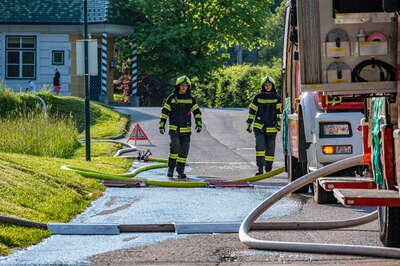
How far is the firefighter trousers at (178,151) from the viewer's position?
19.6 m

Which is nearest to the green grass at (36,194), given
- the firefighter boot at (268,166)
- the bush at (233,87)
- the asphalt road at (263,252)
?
the asphalt road at (263,252)

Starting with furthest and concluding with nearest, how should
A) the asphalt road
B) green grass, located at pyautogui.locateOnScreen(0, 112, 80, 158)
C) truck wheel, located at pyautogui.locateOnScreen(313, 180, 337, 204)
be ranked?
green grass, located at pyautogui.locateOnScreen(0, 112, 80, 158) → truck wheel, located at pyautogui.locateOnScreen(313, 180, 337, 204) → the asphalt road

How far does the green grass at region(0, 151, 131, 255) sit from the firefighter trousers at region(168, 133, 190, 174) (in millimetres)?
1977

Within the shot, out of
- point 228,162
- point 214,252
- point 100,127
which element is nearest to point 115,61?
point 100,127

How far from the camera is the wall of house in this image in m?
47.8

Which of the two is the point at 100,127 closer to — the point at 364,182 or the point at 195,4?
the point at 195,4

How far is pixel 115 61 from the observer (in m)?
49.0

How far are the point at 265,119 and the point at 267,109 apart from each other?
18cm

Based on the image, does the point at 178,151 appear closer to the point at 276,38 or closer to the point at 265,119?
the point at 265,119

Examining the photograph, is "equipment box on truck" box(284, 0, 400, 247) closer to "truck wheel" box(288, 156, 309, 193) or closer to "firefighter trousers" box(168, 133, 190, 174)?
"truck wheel" box(288, 156, 309, 193)

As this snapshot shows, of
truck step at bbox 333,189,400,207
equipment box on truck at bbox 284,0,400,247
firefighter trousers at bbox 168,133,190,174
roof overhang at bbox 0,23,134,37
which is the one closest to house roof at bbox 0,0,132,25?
roof overhang at bbox 0,23,134,37

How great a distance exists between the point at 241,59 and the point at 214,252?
6773 cm

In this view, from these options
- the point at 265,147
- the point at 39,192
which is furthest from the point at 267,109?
the point at 39,192

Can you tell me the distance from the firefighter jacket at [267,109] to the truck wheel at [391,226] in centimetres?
1020
